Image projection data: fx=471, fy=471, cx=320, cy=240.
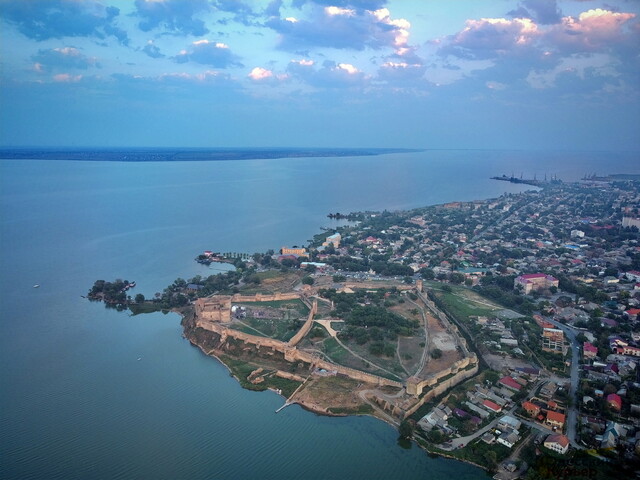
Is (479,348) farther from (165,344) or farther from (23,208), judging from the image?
(23,208)

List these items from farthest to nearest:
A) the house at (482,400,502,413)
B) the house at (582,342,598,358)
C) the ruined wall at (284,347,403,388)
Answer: the house at (582,342,598,358) → the ruined wall at (284,347,403,388) → the house at (482,400,502,413)

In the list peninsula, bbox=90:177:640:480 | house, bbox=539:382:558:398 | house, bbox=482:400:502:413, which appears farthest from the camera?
house, bbox=539:382:558:398

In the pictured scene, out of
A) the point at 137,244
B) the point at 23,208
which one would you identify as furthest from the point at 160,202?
the point at 137,244

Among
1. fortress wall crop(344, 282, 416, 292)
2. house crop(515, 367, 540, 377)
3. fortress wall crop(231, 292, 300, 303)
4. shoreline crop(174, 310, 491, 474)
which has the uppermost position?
fortress wall crop(231, 292, 300, 303)

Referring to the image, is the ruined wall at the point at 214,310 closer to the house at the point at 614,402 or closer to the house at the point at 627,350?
the house at the point at 614,402

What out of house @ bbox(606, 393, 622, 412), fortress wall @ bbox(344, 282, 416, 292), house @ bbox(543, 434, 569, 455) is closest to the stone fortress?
fortress wall @ bbox(344, 282, 416, 292)

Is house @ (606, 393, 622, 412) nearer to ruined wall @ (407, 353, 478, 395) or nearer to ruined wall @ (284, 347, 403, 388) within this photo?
ruined wall @ (407, 353, 478, 395)
